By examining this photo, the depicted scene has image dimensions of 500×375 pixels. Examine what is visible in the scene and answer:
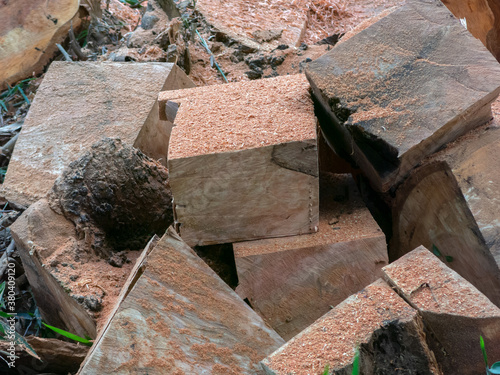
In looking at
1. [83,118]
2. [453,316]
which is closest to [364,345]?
[453,316]

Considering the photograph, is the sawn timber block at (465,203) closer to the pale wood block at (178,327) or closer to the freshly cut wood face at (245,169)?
the freshly cut wood face at (245,169)

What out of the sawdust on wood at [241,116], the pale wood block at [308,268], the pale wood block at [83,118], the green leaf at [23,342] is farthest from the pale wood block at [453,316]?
the pale wood block at [83,118]

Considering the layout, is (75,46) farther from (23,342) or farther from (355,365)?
(355,365)

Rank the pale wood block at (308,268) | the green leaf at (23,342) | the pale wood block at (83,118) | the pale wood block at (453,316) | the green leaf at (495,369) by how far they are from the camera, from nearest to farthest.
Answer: the green leaf at (495,369) < the pale wood block at (453,316) < the green leaf at (23,342) < the pale wood block at (308,268) < the pale wood block at (83,118)

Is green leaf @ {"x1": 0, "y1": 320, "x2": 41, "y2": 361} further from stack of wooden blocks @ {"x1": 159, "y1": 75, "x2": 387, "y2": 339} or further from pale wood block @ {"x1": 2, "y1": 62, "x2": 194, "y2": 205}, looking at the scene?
pale wood block @ {"x1": 2, "y1": 62, "x2": 194, "y2": 205}

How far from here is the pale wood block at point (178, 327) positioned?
162cm

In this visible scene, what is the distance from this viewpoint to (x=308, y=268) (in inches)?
88.1

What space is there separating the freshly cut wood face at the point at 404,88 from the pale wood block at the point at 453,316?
50 centimetres

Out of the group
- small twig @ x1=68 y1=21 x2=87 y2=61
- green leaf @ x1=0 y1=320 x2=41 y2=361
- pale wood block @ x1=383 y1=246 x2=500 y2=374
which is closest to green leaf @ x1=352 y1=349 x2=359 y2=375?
pale wood block @ x1=383 y1=246 x2=500 y2=374

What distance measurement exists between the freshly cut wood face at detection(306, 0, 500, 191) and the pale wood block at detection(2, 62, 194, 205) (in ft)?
3.71

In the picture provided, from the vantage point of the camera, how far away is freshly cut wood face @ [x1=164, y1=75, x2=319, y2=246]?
A: 6.72 ft

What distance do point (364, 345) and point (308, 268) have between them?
26.7 inches

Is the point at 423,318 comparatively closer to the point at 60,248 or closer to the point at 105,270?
the point at 105,270

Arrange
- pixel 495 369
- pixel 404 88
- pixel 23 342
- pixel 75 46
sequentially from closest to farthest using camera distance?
pixel 495 369 < pixel 23 342 < pixel 404 88 < pixel 75 46
